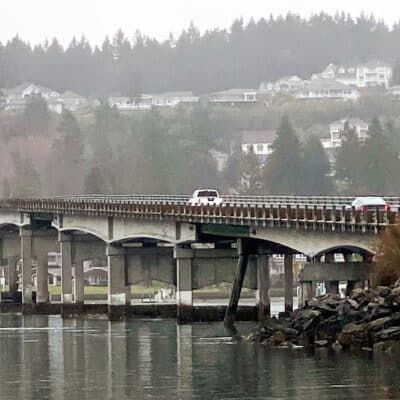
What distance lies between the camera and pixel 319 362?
72938 mm

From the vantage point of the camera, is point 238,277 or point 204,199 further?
point 204,199

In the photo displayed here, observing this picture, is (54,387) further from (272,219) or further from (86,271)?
(86,271)

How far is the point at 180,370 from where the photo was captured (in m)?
75.3

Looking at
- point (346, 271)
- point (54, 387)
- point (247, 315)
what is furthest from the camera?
point (247, 315)

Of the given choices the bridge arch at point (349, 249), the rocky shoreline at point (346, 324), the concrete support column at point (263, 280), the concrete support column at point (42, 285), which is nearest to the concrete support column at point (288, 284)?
the concrete support column at point (263, 280)

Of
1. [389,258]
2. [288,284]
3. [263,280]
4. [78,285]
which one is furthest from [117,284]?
[389,258]

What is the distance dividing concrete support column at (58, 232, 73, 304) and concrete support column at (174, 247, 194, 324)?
18267mm

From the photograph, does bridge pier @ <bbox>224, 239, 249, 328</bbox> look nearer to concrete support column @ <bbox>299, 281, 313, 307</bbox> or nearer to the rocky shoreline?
concrete support column @ <bbox>299, 281, 313, 307</bbox>

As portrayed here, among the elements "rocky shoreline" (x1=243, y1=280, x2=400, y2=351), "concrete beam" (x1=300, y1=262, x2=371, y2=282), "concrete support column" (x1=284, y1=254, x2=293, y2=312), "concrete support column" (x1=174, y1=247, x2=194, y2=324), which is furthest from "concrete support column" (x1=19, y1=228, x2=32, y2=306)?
"rocky shoreline" (x1=243, y1=280, x2=400, y2=351)

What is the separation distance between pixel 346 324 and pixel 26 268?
55720 millimetres

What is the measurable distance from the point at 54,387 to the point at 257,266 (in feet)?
115

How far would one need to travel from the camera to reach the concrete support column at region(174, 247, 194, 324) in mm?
104375

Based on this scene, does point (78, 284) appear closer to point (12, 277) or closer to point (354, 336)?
point (12, 277)

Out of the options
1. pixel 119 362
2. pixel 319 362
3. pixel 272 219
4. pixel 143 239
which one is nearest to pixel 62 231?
pixel 143 239
